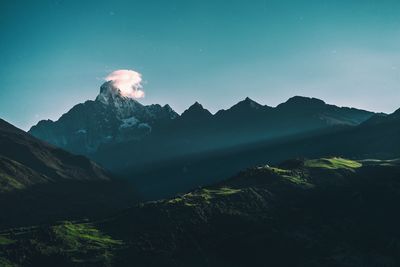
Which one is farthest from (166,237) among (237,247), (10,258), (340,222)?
(340,222)

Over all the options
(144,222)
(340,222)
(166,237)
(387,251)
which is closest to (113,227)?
(144,222)

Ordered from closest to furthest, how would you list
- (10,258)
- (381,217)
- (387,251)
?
(10,258)
(387,251)
(381,217)

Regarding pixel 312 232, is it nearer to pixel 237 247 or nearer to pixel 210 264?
pixel 237 247

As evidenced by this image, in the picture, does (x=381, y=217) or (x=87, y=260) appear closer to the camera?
(x=87, y=260)

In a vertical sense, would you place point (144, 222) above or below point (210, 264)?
above

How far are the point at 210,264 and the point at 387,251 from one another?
64.4 m

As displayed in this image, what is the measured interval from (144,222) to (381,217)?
98.6 metres

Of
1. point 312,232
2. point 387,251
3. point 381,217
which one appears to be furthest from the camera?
point 381,217

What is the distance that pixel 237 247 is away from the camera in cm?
16612

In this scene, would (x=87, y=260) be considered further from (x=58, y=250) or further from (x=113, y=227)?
(x=113, y=227)

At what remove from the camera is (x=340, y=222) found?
189 metres

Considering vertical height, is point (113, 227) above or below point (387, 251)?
above

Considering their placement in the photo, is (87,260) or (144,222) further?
(144,222)

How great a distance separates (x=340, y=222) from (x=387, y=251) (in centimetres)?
2615
